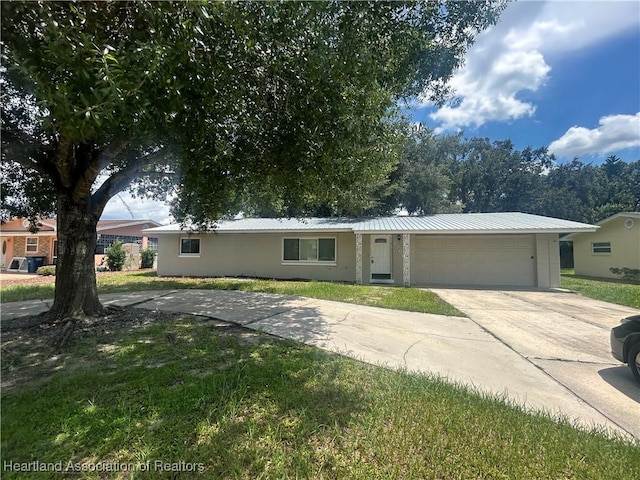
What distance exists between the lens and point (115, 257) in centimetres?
1792

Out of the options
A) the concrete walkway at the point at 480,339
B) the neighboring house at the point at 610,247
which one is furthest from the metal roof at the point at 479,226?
the neighboring house at the point at 610,247

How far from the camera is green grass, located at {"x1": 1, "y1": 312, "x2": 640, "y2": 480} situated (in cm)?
214

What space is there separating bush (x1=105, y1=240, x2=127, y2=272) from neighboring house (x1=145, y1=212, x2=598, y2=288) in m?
3.90

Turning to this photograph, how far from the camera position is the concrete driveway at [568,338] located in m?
3.56

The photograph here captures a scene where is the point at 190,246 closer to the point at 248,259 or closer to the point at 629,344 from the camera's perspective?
the point at 248,259

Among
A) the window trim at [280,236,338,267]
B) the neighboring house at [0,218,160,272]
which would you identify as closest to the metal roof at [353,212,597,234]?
the window trim at [280,236,338,267]

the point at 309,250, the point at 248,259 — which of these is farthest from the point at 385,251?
the point at 248,259

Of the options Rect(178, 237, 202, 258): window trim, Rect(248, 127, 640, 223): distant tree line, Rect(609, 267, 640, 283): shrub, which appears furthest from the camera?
Rect(248, 127, 640, 223): distant tree line

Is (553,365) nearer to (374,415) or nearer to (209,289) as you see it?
(374,415)

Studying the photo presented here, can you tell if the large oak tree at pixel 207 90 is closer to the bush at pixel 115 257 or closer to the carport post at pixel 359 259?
the carport post at pixel 359 259

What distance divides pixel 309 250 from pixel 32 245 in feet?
63.5

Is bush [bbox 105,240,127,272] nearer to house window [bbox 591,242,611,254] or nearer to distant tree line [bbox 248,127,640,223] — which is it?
distant tree line [bbox 248,127,640,223]

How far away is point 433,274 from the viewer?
14.0 meters

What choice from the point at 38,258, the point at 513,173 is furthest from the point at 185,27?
the point at 513,173
